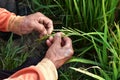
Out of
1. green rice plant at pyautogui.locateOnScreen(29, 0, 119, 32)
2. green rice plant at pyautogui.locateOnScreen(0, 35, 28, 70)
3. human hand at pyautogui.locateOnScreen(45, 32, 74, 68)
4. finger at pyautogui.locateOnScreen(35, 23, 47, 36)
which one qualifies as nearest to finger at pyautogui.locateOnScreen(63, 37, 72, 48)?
human hand at pyautogui.locateOnScreen(45, 32, 74, 68)

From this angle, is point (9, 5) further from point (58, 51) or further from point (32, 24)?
point (58, 51)

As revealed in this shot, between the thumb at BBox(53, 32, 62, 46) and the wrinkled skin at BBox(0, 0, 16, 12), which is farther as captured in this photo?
the wrinkled skin at BBox(0, 0, 16, 12)

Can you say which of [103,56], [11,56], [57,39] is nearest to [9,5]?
[11,56]

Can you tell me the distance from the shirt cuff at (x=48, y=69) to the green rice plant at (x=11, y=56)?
434 millimetres

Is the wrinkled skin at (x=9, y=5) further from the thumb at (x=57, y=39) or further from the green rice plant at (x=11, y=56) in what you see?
the thumb at (x=57, y=39)

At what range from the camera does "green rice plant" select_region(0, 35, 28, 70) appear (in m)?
1.95

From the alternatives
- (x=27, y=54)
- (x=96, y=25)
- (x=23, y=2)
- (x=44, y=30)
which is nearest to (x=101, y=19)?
(x=96, y=25)

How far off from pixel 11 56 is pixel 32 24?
376 mm

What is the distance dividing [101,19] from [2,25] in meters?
0.53

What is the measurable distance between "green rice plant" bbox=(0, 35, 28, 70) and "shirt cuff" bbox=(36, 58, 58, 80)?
43 centimetres

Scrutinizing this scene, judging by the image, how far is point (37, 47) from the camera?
2.04m

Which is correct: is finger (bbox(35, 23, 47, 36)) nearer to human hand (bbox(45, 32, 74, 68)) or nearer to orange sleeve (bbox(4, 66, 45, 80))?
human hand (bbox(45, 32, 74, 68))

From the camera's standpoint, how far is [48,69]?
1.48 meters

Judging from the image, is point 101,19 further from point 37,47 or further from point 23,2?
point 23,2
